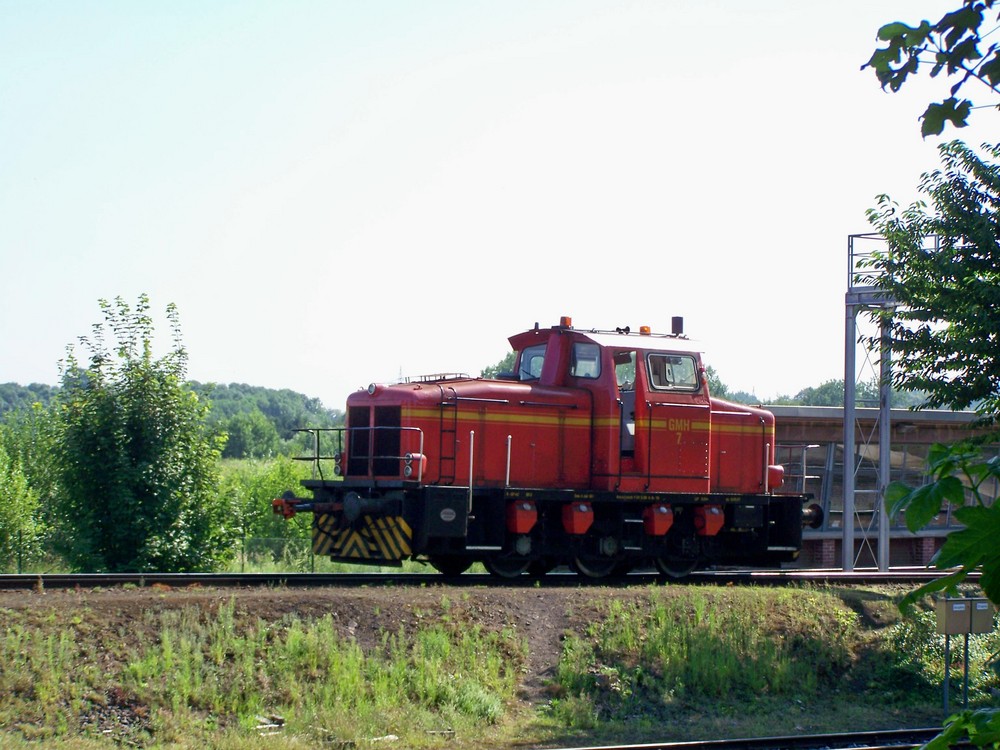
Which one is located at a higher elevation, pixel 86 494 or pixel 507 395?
pixel 507 395

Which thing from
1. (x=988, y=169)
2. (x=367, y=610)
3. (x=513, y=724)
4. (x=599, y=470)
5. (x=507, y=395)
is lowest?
(x=513, y=724)

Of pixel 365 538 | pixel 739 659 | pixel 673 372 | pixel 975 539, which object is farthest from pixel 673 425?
pixel 975 539

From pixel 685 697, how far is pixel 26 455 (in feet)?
112

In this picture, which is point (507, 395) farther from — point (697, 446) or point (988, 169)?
point (988, 169)

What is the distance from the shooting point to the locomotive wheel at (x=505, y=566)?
16.2 meters

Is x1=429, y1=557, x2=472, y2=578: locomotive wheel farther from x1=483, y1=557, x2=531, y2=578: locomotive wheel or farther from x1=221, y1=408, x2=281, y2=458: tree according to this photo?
x1=221, y1=408, x2=281, y2=458: tree

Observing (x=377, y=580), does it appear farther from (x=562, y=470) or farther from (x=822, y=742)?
(x=822, y=742)

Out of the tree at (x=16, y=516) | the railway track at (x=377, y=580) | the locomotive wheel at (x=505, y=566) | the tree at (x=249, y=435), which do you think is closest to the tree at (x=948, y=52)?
the railway track at (x=377, y=580)

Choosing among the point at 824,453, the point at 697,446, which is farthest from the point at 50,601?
the point at 824,453

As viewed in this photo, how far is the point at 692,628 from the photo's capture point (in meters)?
13.5

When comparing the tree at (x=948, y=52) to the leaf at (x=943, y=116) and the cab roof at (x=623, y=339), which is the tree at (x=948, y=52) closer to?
the leaf at (x=943, y=116)

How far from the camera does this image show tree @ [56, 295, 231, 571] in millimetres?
18516

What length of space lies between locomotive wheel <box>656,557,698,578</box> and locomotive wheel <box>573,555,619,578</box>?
76cm

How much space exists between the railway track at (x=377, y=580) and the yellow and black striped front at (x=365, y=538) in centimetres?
37
